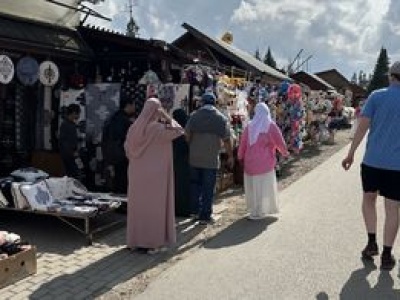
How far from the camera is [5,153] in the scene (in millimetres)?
10688

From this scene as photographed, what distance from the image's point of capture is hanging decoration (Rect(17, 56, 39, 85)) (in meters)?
9.72

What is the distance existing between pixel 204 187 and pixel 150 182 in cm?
183

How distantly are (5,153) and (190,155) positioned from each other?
146 inches

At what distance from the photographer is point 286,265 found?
659cm

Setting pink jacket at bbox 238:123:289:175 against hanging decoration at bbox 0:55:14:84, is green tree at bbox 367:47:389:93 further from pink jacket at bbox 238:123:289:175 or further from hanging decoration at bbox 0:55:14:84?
hanging decoration at bbox 0:55:14:84

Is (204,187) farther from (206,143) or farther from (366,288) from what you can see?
(366,288)

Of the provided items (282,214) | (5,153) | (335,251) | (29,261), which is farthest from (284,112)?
(29,261)

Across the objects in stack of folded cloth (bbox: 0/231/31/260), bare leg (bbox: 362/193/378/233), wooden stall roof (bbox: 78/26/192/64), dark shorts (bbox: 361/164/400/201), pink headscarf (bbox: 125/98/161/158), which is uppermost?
wooden stall roof (bbox: 78/26/192/64)

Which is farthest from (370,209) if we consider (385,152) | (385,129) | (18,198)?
(18,198)

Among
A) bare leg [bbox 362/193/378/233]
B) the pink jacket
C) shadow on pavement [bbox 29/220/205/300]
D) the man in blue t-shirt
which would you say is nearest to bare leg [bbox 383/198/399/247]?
the man in blue t-shirt

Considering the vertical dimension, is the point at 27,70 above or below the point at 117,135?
above

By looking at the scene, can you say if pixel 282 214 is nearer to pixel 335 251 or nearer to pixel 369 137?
pixel 335 251

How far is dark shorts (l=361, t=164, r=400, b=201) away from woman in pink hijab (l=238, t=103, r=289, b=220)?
3.11 metres

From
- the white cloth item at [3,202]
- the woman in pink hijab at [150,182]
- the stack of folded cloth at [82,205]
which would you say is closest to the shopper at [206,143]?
the stack of folded cloth at [82,205]
